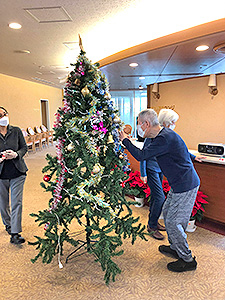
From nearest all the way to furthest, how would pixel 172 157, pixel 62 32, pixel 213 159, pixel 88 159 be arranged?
pixel 88 159 < pixel 172 157 < pixel 213 159 < pixel 62 32

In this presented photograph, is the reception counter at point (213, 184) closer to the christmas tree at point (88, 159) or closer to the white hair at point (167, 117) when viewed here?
the white hair at point (167, 117)

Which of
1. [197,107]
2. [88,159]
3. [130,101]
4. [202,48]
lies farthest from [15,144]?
[130,101]

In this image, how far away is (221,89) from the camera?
18.6 feet

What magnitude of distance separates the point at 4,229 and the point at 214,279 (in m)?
2.72

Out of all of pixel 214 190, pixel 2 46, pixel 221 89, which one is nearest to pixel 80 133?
pixel 214 190

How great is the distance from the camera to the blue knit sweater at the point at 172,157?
7.02ft

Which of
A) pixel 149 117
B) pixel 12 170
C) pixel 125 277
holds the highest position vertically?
pixel 149 117

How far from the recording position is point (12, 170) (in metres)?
2.79

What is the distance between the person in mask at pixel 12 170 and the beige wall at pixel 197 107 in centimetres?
483

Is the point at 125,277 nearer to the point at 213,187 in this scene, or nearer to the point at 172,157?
the point at 172,157

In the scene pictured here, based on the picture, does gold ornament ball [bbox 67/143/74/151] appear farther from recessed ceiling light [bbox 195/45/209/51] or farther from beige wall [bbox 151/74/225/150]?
beige wall [bbox 151/74/225/150]

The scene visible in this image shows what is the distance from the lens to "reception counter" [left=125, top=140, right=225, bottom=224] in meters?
3.06

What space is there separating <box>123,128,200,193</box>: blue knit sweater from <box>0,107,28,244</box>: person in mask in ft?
4.56

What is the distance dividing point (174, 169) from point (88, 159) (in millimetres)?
814
